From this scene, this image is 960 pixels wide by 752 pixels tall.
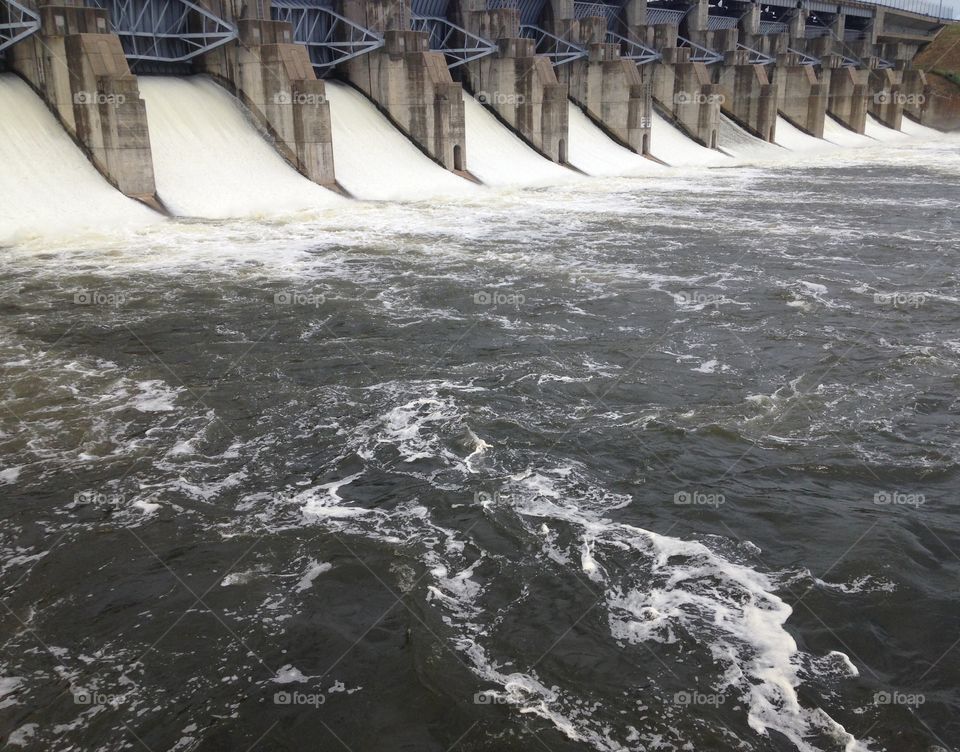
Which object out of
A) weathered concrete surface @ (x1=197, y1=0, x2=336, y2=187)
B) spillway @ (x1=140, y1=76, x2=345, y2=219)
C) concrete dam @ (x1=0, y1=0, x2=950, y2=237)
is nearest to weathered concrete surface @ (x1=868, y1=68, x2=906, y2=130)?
concrete dam @ (x1=0, y1=0, x2=950, y2=237)

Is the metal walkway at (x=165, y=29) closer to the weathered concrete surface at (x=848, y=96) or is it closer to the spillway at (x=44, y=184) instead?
the spillway at (x=44, y=184)

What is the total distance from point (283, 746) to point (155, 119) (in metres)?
22.9

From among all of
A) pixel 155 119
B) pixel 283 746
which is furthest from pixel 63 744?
pixel 155 119

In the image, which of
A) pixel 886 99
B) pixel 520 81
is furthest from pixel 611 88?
pixel 886 99

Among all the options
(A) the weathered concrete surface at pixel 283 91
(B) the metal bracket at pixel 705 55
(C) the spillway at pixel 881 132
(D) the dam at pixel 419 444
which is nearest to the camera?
(D) the dam at pixel 419 444

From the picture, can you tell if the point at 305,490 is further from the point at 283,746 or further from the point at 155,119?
the point at 155,119

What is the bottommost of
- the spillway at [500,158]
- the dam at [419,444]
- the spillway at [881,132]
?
the spillway at [881,132]

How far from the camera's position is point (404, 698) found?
19.6ft

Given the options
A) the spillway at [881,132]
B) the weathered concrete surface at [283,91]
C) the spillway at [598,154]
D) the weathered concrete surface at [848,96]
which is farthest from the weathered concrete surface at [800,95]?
the weathered concrete surface at [283,91]

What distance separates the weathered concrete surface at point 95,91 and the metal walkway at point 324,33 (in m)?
9.61

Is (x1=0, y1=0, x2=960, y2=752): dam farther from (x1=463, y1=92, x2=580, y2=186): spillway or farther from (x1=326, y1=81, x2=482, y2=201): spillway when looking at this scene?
(x1=463, y1=92, x2=580, y2=186): spillway

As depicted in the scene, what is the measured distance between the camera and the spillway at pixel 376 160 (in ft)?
94.1

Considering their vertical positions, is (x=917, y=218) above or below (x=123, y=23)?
below

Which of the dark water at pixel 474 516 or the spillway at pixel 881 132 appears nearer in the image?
the dark water at pixel 474 516
